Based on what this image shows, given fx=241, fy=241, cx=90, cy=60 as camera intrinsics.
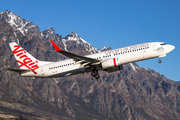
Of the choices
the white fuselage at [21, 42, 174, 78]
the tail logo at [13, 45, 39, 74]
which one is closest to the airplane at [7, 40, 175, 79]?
the white fuselage at [21, 42, 174, 78]

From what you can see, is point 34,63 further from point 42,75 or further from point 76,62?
point 76,62

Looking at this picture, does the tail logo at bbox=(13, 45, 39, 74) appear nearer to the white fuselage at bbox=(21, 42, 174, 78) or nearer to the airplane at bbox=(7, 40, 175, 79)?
the airplane at bbox=(7, 40, 175, 79)

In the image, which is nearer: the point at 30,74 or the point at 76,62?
the point at 76,62

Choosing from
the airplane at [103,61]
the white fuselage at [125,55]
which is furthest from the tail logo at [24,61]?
the white fuselage at [125,55]

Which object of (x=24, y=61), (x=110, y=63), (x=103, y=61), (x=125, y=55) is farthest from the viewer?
(x=24, y=61)

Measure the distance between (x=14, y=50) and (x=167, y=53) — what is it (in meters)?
39.7

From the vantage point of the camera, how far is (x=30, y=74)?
61.1 metres

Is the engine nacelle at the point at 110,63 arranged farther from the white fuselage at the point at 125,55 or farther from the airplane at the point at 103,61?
the white fuselage at the point at 125,55

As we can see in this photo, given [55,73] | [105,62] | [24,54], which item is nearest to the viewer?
[105,62]

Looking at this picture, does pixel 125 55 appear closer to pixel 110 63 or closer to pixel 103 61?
pixel 110 63

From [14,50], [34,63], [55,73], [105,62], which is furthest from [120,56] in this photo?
[14,50]

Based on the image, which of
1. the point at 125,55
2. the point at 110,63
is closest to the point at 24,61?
the point at 110,63

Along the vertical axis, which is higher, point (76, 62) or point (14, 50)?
point (14, 50)

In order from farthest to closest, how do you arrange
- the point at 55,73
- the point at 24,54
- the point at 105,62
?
the point at 24,54
the point at 55,73
the point at 105,62
